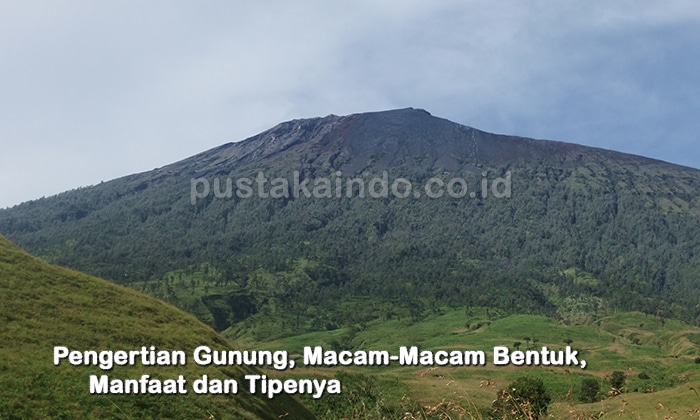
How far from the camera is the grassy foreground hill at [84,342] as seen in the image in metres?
18.6

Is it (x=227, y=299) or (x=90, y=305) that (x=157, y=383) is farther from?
(x=227, y=299)

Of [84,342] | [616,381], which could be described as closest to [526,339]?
[616,381]

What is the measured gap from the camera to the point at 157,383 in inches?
862

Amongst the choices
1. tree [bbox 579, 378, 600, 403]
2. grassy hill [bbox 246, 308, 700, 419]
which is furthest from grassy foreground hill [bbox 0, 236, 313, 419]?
grassy hill [bbox 246, 308, 700, 419]

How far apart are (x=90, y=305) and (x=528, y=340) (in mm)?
121281

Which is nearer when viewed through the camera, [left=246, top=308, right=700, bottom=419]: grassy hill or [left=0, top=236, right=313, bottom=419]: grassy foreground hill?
[left=0, top=236, right=313, bottom=419]: grassy foreground hill

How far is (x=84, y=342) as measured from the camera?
2381 centimetres

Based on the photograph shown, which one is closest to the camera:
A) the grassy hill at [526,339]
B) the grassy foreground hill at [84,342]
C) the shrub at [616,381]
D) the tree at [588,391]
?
the shrub at [616,381]

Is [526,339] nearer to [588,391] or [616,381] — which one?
[588,391]

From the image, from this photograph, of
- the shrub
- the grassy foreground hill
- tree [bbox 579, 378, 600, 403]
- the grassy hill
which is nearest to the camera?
the shrub

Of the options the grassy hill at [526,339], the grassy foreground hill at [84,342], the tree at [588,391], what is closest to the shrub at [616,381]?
the grassy foreground hill at [84,342]

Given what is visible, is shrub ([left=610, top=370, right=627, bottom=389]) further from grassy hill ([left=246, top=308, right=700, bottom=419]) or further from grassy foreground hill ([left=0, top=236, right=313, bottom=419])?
grassy hill ([left=246, top=308, right=700, bottom=419])

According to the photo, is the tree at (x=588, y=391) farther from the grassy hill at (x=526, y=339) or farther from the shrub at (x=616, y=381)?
the shrub at (x=616, y=381)

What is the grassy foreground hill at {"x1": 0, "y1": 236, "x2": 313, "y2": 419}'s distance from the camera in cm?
1856
